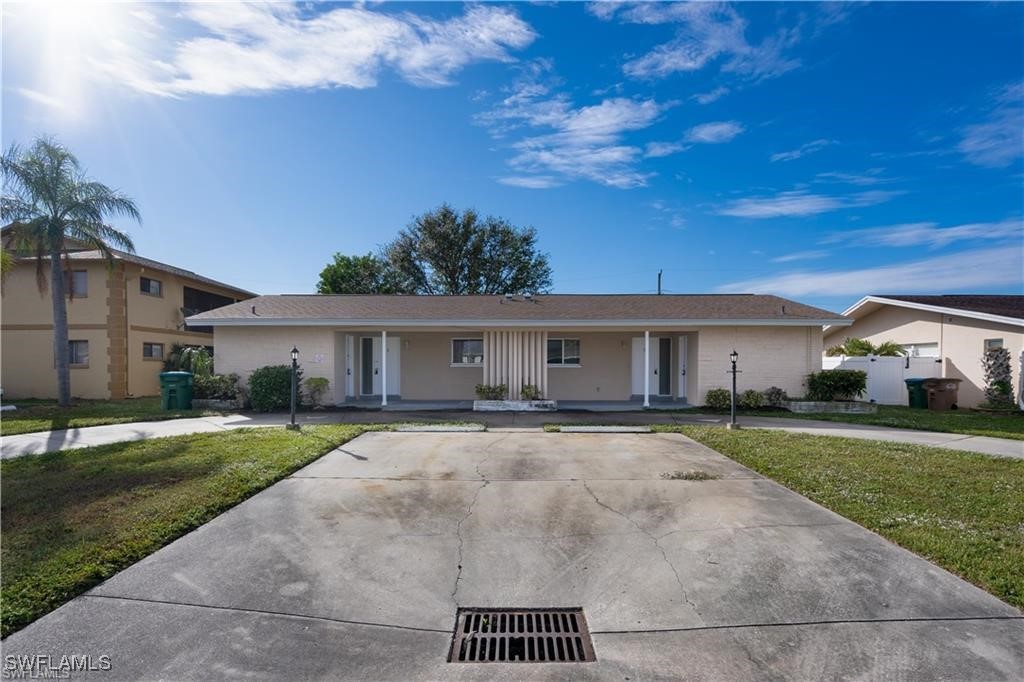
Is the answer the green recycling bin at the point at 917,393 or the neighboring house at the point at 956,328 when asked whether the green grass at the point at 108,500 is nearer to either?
the green recycling bin at the point at 917,393

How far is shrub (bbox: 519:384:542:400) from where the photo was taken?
1427cm

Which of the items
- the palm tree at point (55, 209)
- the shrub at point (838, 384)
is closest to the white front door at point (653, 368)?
the shrub at point (838, 384)

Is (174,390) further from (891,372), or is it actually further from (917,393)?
(891,372)

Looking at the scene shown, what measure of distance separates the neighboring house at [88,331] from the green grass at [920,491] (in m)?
19.7

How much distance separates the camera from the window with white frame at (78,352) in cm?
1736

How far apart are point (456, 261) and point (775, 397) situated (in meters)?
22.2

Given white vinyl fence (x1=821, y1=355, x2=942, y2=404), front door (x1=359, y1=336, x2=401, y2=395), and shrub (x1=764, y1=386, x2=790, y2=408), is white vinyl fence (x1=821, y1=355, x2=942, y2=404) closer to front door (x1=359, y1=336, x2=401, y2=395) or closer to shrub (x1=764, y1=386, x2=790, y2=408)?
shrub (x1=764, y1=386, x2=790, y2=408)

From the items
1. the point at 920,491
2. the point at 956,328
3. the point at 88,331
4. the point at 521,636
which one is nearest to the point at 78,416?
the point at 88,331

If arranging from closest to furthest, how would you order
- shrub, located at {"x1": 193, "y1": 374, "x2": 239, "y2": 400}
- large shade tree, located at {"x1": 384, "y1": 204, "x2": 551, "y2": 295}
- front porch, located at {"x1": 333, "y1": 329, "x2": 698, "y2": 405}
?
1. shrub, located at {"x1": 193, "y1": 374, "x2": 239, "y2": 400}
2. front porch, located at {"x1": 333, "y1": 329, "x2": 698, "y2": 405}
3. large shade tree, located at {"x1": 384, "y1": 204, "x2": 551, "y2": 295}

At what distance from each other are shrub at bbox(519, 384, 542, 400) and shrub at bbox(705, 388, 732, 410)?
4958mm

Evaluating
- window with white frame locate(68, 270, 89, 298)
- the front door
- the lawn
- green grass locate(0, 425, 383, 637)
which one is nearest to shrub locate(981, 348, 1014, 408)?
the lawn

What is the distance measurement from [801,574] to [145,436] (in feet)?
35.4

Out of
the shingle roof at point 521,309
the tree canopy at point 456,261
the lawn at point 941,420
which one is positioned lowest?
the lawn at point 941,420

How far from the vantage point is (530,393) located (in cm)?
1425
